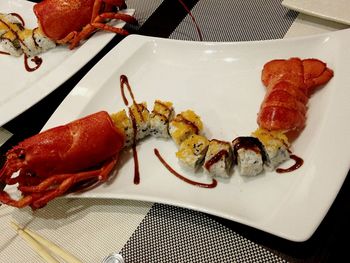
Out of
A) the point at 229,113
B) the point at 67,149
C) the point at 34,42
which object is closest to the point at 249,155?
the point at 229,113

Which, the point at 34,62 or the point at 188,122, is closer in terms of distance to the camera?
the point at 188,122

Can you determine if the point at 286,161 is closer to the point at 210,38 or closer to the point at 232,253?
the point at 232,253

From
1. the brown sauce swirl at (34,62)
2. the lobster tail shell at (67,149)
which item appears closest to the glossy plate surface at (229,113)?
the lobster tail shell at (67,149)

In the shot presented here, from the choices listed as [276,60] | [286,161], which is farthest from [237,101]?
[286,161]

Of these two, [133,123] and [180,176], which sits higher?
[133,123]

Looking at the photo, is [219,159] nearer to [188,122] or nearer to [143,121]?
[188,122]

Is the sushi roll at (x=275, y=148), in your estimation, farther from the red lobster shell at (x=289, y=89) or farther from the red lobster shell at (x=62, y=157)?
the red lobster shell at (x=62, y=157)
